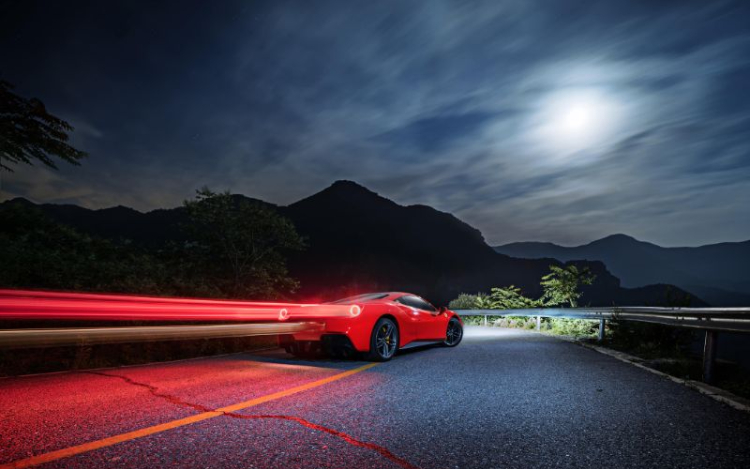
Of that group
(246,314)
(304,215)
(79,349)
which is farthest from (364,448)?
(304,215)

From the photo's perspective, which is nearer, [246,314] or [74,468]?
[74,468]

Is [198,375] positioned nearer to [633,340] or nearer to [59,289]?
[59,289]

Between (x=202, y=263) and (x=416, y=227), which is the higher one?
(x=416, y=227)

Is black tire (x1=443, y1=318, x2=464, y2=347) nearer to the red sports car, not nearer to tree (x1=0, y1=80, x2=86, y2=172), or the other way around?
the red sports car

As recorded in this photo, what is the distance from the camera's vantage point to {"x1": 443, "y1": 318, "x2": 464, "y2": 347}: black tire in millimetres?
9914

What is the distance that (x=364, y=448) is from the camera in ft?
10.1

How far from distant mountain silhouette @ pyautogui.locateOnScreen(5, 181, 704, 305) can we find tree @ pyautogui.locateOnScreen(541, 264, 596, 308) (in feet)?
295

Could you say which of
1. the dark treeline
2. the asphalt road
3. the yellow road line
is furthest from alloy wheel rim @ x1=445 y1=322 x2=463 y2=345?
the dark treeline

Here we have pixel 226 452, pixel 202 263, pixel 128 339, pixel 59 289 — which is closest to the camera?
pixel 226 452

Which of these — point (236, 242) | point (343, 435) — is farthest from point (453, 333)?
point (236, 242)

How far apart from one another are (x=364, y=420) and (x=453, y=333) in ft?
21.7

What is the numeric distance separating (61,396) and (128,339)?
1.09 metres

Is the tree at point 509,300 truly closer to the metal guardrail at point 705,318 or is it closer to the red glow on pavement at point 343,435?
the metal guardrail at point 705,318

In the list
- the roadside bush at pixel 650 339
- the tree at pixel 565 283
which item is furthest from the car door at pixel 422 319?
the tree at pixel 565 283
